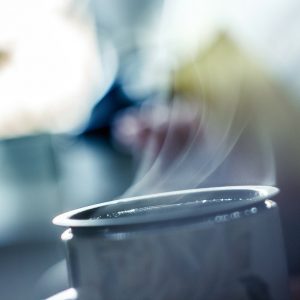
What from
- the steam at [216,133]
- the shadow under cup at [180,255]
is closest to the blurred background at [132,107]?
the steam at [216,133]

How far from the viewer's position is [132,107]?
815 mm

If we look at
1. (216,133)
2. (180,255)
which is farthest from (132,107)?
(180,255)

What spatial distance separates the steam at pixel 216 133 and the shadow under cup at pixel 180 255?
274 millimetres

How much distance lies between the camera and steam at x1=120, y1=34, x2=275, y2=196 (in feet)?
1.66

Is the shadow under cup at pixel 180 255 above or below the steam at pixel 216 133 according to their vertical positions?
below

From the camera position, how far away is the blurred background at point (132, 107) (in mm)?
541

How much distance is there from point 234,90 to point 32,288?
0.37m

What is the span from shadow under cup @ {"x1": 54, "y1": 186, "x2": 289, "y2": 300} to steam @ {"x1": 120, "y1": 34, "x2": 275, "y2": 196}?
274mm

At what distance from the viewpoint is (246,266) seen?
0.65ft

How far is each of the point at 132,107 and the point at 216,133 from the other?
0.28 metres

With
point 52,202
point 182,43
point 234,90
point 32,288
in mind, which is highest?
point 182,43

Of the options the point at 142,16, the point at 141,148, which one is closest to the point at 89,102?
the point at 142,16

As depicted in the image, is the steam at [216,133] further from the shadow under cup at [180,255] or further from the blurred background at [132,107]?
the shadow under cup at [180,255]

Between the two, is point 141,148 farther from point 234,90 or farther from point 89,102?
point 89,102
